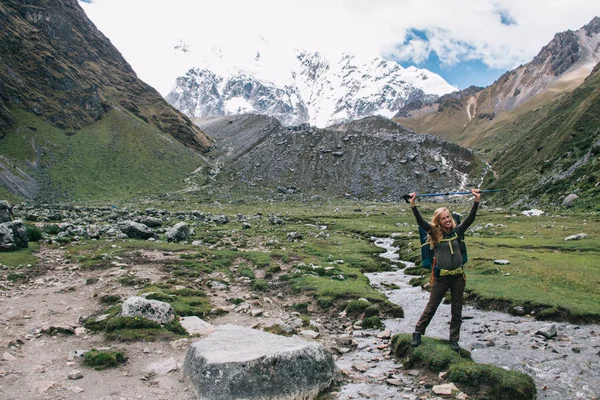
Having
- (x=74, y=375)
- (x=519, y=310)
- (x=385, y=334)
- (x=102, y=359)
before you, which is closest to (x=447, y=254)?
(x=385, y=334)

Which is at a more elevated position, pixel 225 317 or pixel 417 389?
pixel 417 389

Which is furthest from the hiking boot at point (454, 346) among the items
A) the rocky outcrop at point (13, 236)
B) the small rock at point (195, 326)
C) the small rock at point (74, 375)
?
the rocky outcrop at point (13, 236)

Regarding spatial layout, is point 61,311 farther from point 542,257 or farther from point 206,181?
point 206,181

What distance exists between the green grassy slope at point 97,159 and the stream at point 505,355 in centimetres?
10751

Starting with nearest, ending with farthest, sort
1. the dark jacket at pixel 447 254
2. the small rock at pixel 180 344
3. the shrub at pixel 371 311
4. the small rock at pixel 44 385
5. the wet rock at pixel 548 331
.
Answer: the small rock at pixel 44 385
the dark jacket at pixel 447 254
the small rock at pixel 180 344
the wet rock at pixel 548 331
the shrub at pixel 371 311

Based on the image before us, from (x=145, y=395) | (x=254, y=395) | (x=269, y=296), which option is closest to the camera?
(x=254, y=395)

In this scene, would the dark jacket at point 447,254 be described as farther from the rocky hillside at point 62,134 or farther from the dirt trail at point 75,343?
the rocky hillside at point 62,134

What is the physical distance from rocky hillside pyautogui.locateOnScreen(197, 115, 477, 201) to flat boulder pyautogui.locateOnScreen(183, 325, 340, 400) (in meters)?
136

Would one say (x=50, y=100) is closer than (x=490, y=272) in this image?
No

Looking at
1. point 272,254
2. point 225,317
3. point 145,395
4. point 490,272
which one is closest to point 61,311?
point 225,317

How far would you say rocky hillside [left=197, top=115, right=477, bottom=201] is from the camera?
152m

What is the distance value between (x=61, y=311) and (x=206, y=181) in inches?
5686

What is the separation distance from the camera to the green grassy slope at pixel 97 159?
4447 inches

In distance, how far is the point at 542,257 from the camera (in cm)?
3064
